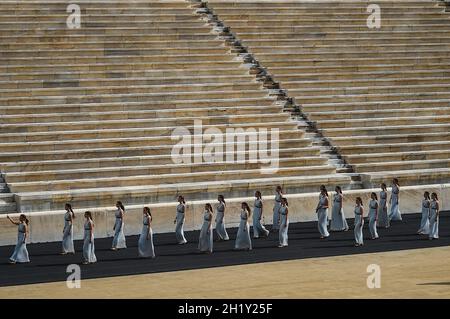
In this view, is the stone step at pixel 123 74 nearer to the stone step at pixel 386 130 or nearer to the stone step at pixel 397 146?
the stone step at pixel 386 130

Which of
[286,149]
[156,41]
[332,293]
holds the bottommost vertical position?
[332,293]

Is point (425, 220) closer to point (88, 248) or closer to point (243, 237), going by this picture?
point (243, 237)

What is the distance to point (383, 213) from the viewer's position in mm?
29625

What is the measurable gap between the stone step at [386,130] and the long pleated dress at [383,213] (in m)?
4.39

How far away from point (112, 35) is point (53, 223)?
36.9ft

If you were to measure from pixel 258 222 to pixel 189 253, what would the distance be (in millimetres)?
3134

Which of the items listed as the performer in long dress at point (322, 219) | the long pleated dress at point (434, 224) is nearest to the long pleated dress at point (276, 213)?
the performer in long dress at point (322, 219)

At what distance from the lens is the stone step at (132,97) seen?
3188 cm

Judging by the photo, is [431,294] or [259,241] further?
[259,241]

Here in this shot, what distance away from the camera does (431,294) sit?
64.4 feet

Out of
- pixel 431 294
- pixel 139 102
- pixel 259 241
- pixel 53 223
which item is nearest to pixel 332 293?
pixel 431 294

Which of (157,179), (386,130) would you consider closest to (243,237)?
(157,179)

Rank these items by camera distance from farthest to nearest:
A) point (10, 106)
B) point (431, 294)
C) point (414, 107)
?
point (414, 107)
point (10, 106)
point (431, 294)

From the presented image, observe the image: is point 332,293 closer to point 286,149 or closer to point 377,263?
point 377,263
